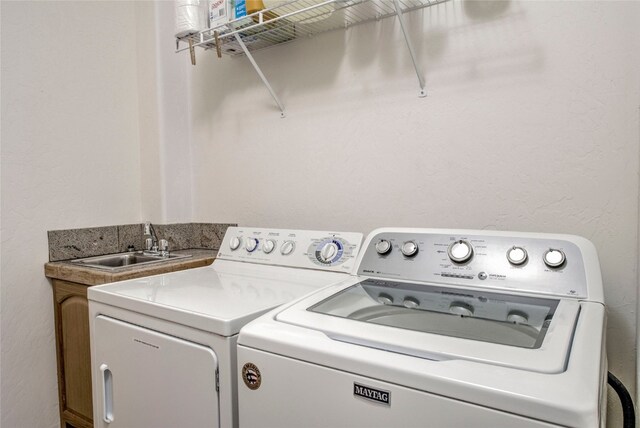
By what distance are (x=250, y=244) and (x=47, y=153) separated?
1014mm

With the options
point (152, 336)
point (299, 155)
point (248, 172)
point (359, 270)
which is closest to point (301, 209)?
point (299, 155)

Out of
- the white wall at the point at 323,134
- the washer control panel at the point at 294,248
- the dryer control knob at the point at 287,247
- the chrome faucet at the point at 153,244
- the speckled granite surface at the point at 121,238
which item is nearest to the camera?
the white wall at the point at 323,134

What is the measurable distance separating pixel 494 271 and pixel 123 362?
1093 millimetres

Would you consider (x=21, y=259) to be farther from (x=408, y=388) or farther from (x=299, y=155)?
(x=408, y=388)

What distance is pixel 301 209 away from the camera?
1.82 metres

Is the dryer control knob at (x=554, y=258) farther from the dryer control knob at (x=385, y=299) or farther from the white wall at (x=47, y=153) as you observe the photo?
the white wall at (x=47, y=153)

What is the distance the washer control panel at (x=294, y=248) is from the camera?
1.42 m

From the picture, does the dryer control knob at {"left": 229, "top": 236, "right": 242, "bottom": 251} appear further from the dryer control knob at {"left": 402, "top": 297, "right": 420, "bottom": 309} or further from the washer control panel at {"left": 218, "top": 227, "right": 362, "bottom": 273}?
the dryer control knob at {"left": 402, "top": 297, "right": 420, "bottom": 309}

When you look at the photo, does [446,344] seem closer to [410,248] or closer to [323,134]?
[410,248]

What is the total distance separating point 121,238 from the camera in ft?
6.80

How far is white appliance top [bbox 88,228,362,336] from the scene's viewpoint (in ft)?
3.35

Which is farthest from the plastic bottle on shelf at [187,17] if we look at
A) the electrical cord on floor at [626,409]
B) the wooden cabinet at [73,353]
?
the electrical cord on floor at [626,409]

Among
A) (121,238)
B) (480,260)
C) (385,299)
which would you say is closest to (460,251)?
(480,260)

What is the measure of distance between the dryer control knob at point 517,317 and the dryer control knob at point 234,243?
110cm
